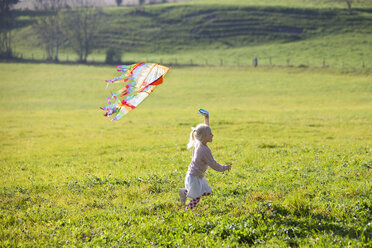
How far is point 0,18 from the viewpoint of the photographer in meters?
115

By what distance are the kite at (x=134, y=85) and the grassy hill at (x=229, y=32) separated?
85.1 metres

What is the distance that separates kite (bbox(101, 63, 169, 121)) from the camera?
28.0 feet

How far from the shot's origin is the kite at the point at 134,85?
28.0ft

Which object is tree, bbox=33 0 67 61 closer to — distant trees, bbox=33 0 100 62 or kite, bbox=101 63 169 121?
distant trees, bbox=33 0 100 62

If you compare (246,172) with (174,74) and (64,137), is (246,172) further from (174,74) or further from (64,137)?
(174,74)

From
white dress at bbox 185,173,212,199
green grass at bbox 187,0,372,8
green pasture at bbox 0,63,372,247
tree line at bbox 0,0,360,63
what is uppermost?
green grass at bbox 187,0,372,8

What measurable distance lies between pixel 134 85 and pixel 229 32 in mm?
129509

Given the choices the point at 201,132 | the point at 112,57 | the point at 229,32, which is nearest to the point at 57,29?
the point at 112,57

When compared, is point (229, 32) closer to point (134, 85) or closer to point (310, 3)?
point (310, 3)

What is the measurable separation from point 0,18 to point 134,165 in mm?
121081

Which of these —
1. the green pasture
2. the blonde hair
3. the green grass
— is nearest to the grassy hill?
the green grass

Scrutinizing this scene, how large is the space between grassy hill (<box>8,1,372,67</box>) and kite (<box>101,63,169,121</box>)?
279ft

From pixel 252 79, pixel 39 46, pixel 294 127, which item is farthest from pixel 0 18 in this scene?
pixel 294 127

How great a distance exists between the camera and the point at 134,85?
8758mm
